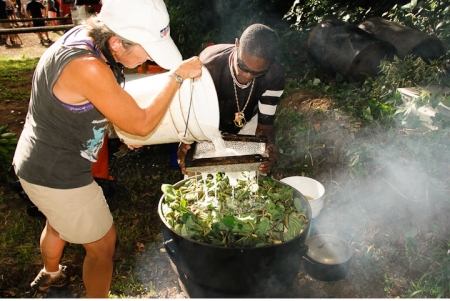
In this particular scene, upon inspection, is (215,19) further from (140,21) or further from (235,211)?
(140,21)

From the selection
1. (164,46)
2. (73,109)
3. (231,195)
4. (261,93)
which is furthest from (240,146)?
(73,109)

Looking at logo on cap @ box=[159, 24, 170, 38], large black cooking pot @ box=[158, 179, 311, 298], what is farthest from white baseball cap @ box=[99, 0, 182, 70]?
large black cooking pot @ box=[158, 179, 311, 298]

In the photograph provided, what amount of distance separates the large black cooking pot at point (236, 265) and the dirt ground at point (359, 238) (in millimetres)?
256

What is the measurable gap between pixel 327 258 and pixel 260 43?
81.3 inches

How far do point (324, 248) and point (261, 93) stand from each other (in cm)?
166

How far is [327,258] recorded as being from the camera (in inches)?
129

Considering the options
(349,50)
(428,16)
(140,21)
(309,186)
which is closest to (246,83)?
(309,186)

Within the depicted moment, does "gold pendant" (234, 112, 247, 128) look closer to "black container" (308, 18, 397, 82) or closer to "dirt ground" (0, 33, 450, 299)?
"dirt ground" (0, 33, 450, 299)

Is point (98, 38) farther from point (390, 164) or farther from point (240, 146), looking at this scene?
point (390, 164)

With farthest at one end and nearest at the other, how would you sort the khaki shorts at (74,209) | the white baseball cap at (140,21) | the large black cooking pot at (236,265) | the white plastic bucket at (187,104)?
the white plastic bucket at (187,104), the large black cooking pot at (236,265), the khaki shorts at (74,209), the white baseball cap at (140,21)

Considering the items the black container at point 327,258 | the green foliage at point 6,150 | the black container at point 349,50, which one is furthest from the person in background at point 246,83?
the green foliage at point 6,150

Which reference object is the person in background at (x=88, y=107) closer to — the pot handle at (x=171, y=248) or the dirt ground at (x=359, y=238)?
the pot handle at (x=171, y=248)

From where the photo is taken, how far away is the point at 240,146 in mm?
2957

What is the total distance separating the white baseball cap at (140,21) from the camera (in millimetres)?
1854
